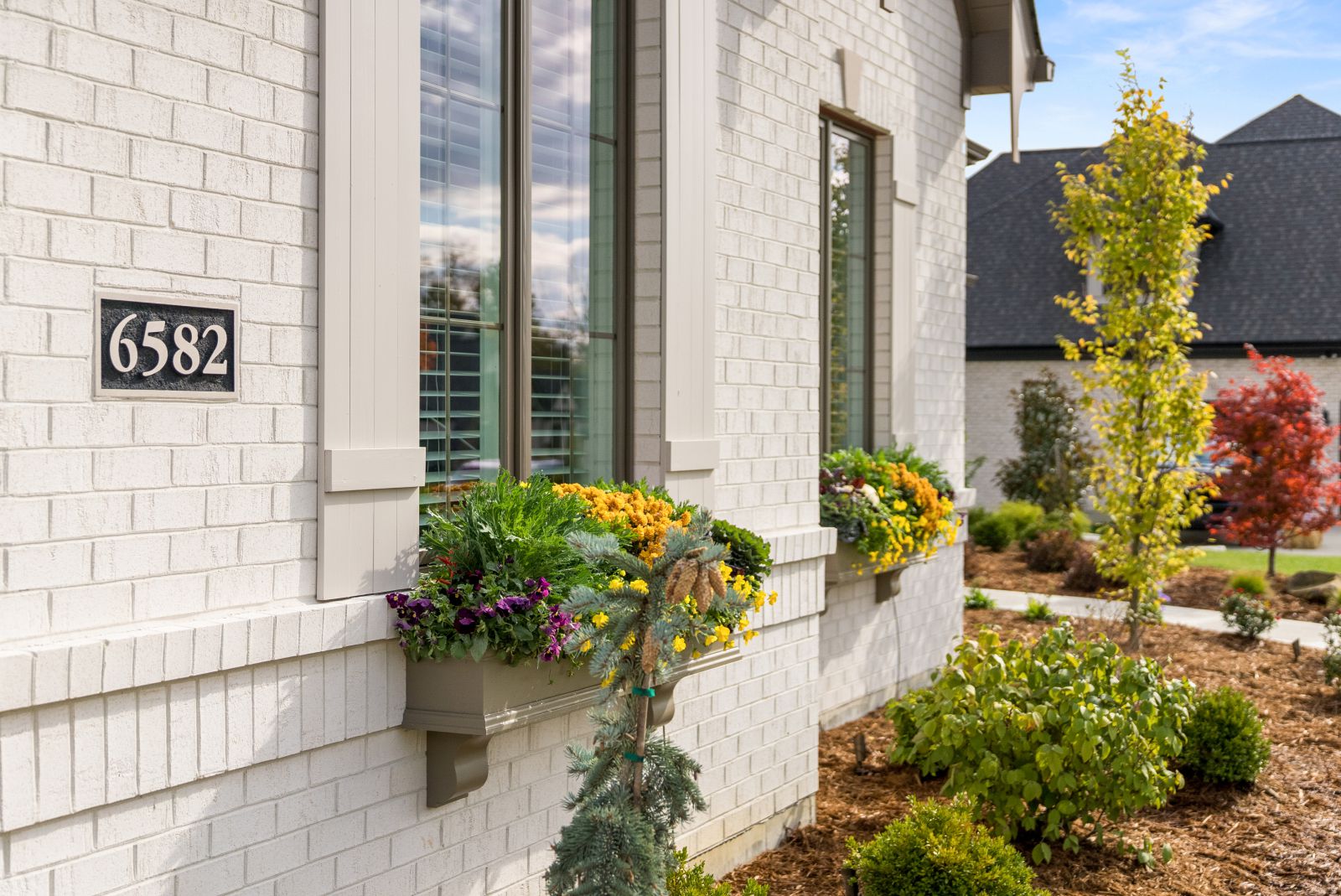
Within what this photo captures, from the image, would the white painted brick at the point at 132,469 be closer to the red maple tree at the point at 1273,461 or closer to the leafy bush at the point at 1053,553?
the leafy bush at the point at 1053,553

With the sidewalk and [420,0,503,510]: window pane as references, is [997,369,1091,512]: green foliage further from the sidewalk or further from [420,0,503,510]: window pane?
[420,0,503,510]: window pane

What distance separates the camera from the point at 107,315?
9.93 ft

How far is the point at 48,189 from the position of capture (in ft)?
9.46

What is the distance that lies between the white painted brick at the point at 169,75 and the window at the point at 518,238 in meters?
1.01

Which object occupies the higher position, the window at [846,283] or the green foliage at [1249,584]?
the window at [846,283]

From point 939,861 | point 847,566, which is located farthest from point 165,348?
point 847,566

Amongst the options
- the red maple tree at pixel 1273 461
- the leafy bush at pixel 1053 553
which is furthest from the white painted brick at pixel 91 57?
the red maple tree at pixel 1273 461

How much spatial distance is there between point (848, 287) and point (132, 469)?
6.01 metres

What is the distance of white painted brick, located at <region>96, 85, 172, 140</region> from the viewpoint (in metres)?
3.00

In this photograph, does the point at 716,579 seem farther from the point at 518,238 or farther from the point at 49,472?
the point at 518,238

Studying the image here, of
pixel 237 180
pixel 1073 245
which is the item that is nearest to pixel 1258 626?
pixel 1073 245

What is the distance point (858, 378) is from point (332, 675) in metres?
5.53

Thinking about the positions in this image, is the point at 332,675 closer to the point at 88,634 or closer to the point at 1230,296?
the point at 88,634

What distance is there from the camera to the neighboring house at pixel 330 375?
293 cm
